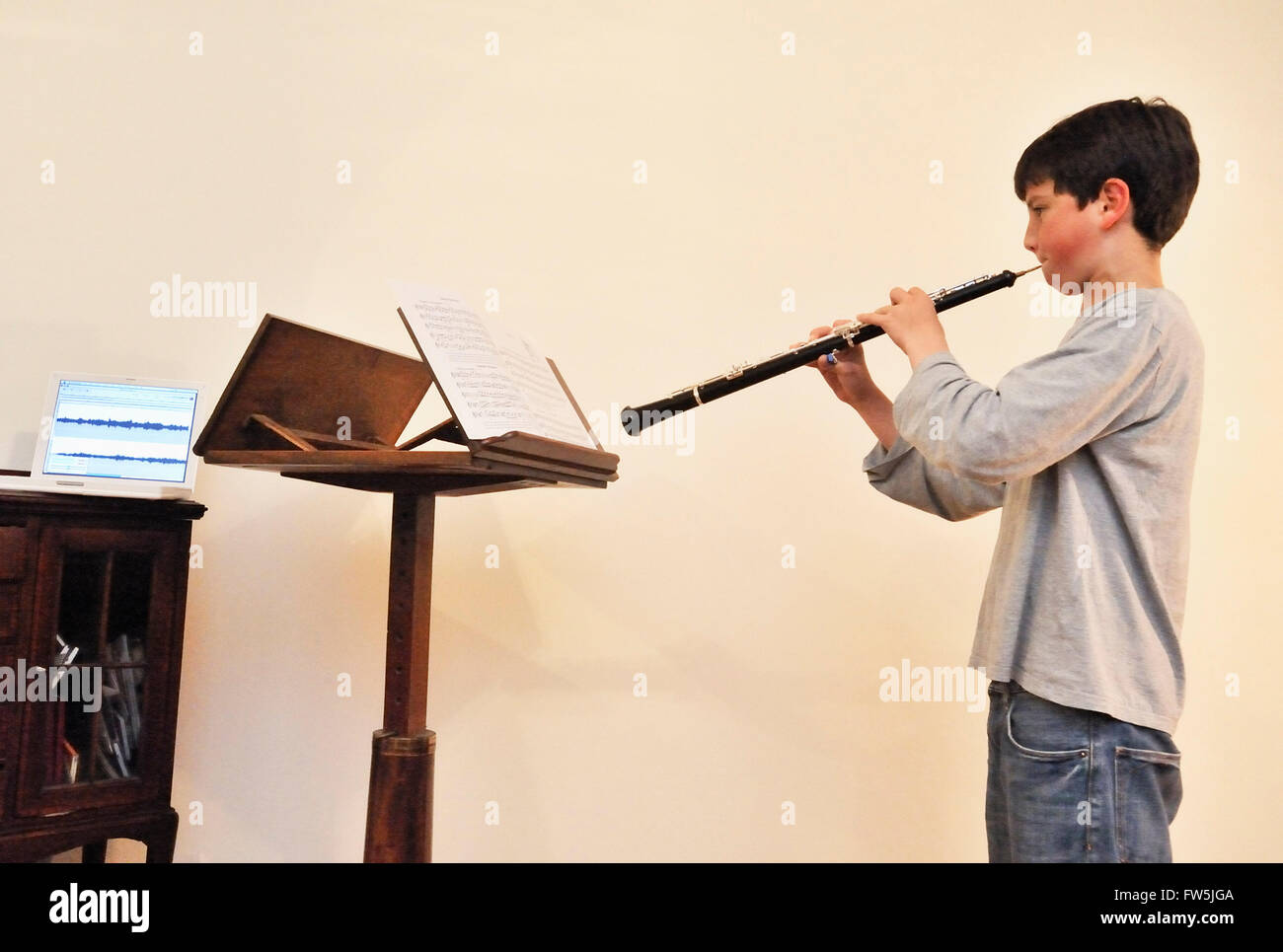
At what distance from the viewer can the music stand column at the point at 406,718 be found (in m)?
1.44

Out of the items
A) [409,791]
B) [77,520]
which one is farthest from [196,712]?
[409,791]

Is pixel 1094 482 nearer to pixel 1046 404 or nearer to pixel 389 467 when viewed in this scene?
pixel 1046 404

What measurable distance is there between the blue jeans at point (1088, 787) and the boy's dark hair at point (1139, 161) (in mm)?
692

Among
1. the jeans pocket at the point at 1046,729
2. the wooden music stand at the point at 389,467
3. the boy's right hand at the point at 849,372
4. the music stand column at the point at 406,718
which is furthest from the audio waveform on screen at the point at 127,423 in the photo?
the jeans pocket at the point at 1046,729

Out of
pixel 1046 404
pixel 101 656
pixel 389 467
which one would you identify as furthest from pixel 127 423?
pixel 1046 404

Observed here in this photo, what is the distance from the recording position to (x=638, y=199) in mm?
2311

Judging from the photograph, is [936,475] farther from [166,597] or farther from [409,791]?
[166,597]

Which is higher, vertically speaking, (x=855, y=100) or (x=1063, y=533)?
(x=855, y=100)

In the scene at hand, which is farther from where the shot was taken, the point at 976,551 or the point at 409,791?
the point at 976,551

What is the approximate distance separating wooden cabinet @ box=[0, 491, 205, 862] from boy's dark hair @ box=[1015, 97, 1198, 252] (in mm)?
1673

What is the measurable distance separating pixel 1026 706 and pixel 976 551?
1.03 metres

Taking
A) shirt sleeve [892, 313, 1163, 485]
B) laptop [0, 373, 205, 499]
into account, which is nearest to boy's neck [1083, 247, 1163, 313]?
shirt sleeve [892, 313, 1163, 485]

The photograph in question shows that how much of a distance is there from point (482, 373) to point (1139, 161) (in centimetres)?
98

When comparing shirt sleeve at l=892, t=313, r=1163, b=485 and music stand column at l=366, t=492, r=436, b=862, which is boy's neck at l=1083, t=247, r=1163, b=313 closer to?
shirt sleeve at l=892, t=313, r=1163, b=485
